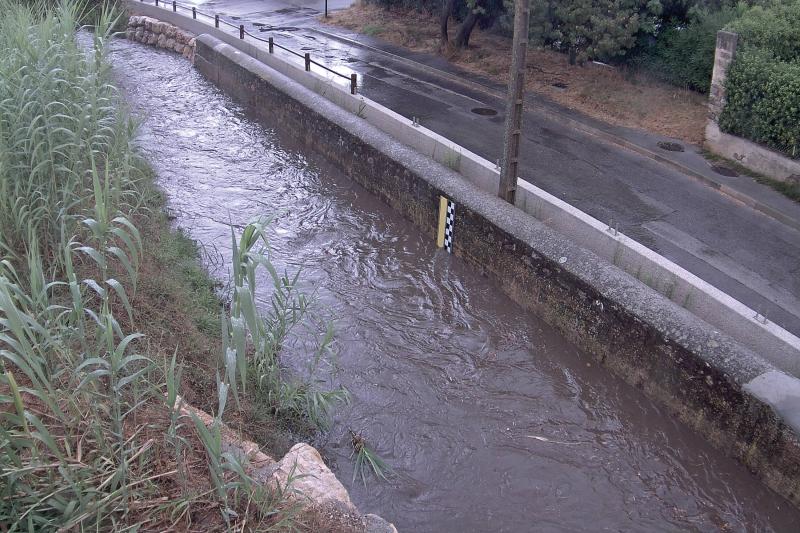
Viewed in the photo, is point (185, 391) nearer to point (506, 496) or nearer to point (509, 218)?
point (506, 496)

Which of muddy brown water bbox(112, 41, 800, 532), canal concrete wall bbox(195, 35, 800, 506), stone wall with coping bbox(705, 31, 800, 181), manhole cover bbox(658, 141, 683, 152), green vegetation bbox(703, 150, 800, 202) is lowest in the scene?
muddy brown water bbox(112, 41, 800, 532)

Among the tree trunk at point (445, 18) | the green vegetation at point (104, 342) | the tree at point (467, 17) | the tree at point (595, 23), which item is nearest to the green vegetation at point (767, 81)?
the tree at point (595, 23)

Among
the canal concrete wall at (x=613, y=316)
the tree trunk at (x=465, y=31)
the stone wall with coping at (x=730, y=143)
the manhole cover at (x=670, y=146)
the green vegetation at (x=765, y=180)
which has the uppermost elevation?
the tree trunk at (x=465, y=31)

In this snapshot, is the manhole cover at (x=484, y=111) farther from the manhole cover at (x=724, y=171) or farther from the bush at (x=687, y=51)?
the manhole cover at (x=724, y=171)

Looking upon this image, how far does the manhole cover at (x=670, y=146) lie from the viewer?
13.7 metres

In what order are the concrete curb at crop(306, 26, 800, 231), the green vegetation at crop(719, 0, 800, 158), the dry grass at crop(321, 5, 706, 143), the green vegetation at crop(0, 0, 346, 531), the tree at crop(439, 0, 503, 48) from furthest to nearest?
the tree at crop(439, 0, 503, 48)
the dry grass at crop(321, 5, 706, 143)
the green vegetation at crop(719, 0, 800, 158)
the concrete curb at crop(306, 26, 800, 231)
the green vegetation at crop(0, 0, 346, 531)

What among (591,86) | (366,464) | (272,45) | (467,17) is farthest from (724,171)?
(272,45)

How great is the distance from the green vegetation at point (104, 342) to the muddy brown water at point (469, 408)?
2.68 ft

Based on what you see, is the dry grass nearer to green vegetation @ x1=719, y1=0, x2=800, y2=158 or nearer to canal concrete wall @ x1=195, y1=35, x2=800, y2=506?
green vegetation @ x1=719, y1=0, x2=800, y2=158

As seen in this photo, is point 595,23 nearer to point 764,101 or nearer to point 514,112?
point 764,101

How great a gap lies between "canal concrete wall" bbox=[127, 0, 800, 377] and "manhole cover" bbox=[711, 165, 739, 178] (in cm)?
465

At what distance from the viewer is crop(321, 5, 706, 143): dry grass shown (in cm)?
1486

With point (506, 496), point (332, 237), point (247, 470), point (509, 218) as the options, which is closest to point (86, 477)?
point (247, 470)

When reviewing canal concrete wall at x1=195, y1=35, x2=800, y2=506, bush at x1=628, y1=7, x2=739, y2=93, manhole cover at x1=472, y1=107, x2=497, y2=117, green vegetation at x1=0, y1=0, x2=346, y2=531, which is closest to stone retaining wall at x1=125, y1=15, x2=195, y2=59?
manhole cover at x1=472, y1=107, x2=497, y2=117
